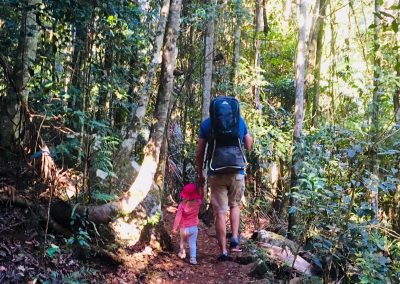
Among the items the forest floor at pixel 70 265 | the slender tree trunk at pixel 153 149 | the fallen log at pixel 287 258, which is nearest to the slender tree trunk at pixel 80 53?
the slender tree trunk at pixel 153 149

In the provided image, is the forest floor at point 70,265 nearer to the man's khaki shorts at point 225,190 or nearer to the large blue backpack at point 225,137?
the man's khaki shorts at point 225,190

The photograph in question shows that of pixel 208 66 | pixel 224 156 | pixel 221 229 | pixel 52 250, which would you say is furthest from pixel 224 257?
pixel 208 66

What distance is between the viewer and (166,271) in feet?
16.9

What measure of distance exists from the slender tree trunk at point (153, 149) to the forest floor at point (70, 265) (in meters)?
0.56

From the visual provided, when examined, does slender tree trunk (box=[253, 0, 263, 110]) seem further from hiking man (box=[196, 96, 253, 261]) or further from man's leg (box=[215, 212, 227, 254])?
man's leg (box=[215, 212, 227, 254])

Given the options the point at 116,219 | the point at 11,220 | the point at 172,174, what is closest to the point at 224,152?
the point at 116,219

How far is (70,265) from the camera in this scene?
4406mm

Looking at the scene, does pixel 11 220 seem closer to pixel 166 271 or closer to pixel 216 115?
pixel 166 271

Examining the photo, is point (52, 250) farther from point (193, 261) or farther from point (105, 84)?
point (105, 84)

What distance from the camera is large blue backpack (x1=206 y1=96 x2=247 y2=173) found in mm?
5328

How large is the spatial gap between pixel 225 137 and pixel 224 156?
0.25 metres

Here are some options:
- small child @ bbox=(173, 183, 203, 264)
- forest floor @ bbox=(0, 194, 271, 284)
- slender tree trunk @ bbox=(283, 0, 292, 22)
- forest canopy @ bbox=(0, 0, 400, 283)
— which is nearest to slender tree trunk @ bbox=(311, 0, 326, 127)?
forest canopy @ bbox=(0, 0, 400, 283)

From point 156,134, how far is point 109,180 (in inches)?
36.3

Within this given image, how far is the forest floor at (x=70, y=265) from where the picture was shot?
4.06 metres
